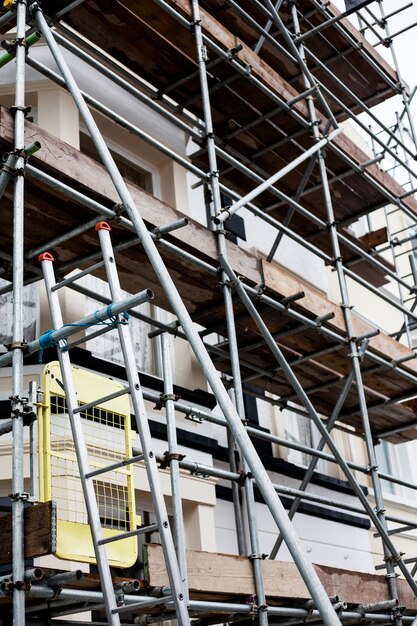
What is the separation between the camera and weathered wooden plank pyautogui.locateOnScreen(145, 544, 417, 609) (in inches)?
224

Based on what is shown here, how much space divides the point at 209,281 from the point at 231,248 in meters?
0.40

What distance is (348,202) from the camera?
12375 mm

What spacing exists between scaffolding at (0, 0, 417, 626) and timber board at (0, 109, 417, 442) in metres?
0.02

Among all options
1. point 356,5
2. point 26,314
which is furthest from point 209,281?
point 356,5

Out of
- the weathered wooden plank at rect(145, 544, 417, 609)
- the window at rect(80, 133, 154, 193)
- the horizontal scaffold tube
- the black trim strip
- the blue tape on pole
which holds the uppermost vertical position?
the blue tape on pole

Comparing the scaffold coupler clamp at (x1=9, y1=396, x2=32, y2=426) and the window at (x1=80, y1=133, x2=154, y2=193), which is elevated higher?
the window at (x1=80, y1=133, x2=154, y2=193)

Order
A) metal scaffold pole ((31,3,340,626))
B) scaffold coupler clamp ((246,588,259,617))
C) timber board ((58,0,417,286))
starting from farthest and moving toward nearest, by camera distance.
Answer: timber board ((58,0,417,286)) → scaffold coupler clamp ((246,588,259,617)) → metal scaffold pole ((31,3,340,626))

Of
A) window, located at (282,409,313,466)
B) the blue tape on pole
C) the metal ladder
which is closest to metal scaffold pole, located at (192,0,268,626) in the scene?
the metal ladder

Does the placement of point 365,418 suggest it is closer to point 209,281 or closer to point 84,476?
point 209,281

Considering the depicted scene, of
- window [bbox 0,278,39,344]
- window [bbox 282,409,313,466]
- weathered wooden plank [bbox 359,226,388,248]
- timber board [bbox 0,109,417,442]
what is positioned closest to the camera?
timber board [bbox 0,109,417,442]

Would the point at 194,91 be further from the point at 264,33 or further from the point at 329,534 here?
the point at 329,534

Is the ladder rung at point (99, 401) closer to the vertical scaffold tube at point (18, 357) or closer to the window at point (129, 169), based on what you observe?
the vertical scaffold tube at point (18, 357)

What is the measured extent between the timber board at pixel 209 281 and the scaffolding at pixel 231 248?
0.07ft

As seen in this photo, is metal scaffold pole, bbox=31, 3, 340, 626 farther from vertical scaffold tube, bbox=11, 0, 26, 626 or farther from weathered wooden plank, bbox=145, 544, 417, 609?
weathered wooden plank, bbox=145, 544, 417, 609
